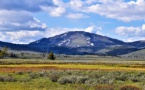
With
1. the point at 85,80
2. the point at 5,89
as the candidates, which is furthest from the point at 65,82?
the point at 5,89

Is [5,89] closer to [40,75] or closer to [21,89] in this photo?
[21,89]

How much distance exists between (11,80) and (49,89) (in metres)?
10.5

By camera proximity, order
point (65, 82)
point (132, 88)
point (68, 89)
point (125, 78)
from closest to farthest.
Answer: point (132, 88) < point (68, 89) < point (65, 82) < point (125, 78)

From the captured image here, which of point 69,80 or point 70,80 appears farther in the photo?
point 70,80

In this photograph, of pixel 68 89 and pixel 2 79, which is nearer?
pixel 68 89

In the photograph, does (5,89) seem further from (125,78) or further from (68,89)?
(125,78)

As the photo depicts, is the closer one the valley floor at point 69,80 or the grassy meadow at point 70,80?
the grassy meadow at point 70,80

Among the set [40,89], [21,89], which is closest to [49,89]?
[40,89]

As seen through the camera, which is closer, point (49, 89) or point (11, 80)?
point (49, 89)

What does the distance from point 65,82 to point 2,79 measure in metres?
7.92

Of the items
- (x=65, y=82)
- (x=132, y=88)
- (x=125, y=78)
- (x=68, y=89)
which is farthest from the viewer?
(x=125, y=78)

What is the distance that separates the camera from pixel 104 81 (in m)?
37.5

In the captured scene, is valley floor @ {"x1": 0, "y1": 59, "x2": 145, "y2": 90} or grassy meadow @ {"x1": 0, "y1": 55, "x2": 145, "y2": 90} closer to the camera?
grassy meadow @ {"x1": 0, "y1": 55, "x2": 145, "y2": 90}

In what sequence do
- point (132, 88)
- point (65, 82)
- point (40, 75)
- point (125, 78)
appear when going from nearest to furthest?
point (132, 88) → point (65, 82) → point (125, 78) → point (40, 75)
